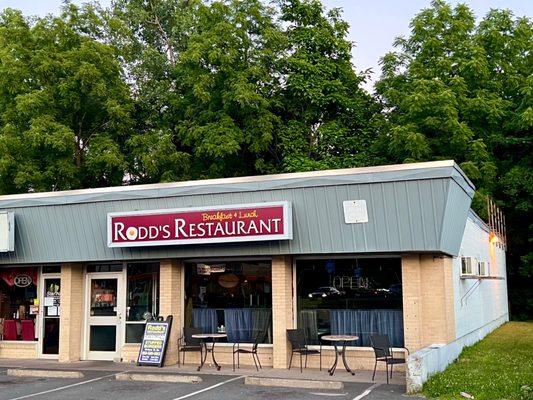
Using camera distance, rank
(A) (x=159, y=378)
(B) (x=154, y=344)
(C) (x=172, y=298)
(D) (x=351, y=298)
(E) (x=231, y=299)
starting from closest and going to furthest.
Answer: (A) (x=159, y=378)
(D) (x=351, y=298)
(B) (x=154, y=344)
(C) (x=172, y=298)
(E) (x=231, y=299)

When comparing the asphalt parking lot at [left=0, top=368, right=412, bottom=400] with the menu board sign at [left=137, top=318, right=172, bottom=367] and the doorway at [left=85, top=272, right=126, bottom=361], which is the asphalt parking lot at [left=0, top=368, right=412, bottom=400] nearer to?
the menu board sign at [left=137, top=318, right=172, bottom=367]

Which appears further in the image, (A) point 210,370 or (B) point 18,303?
(B) point 18,303

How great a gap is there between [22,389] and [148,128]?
64.2ft

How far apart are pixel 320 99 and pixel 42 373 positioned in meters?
Result: 17.6

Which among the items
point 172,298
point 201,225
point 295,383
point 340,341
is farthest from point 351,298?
point 172,298

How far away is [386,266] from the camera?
14945 millimetres

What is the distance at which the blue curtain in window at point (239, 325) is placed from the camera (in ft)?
52.1

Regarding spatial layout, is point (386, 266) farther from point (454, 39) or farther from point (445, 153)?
point (454, 39)

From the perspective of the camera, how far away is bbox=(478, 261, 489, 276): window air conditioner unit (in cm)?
1983

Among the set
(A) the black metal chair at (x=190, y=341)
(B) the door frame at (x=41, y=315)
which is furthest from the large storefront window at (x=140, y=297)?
(B) the door frame at (x=41, y=315)

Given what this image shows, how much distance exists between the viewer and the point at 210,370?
48.8 feet

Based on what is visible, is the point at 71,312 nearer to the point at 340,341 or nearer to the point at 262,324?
the point at 262,324

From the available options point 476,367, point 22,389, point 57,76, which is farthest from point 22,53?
point 476,367

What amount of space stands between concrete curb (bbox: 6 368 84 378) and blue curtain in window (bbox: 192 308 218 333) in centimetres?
325
